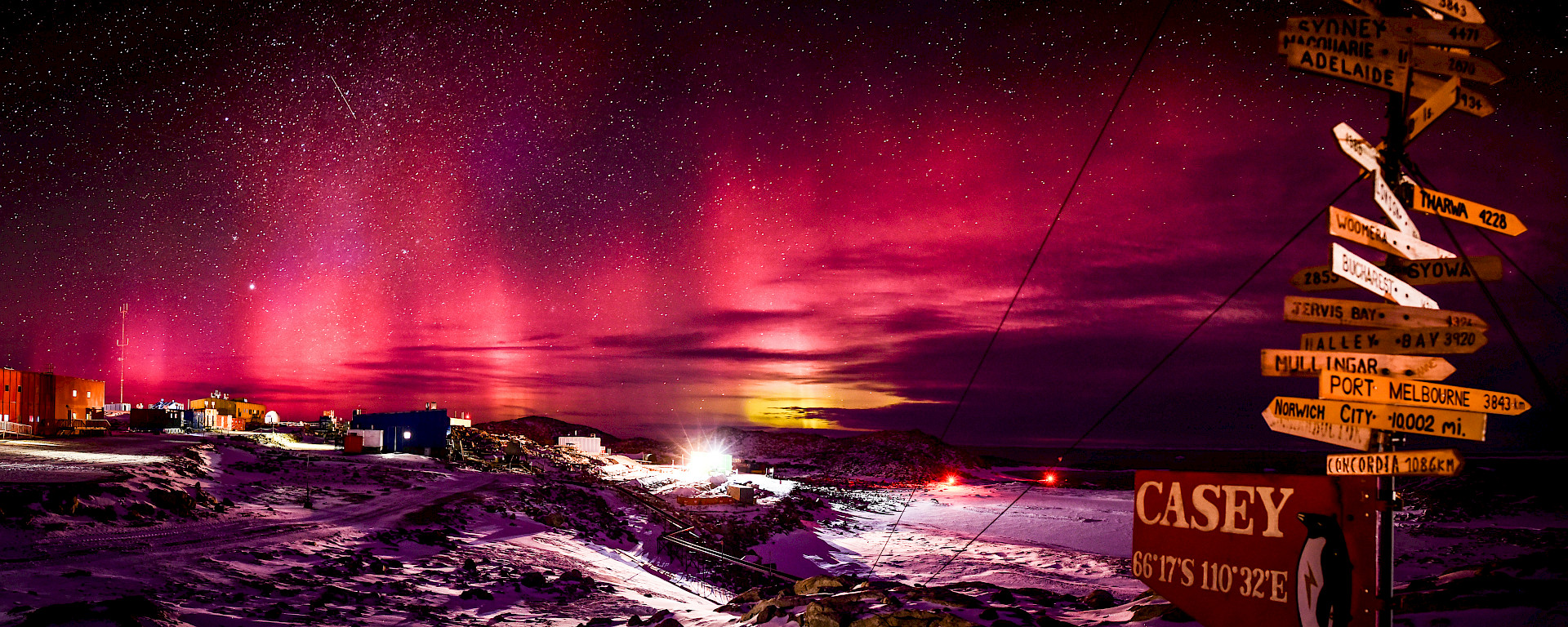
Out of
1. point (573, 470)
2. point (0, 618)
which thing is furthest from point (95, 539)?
point (573, 470)

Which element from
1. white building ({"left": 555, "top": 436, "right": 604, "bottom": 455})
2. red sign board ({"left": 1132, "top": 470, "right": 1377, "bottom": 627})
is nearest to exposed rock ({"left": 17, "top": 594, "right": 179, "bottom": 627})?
red sign board ({"left": 1132, "top": 470, "right": 1377, "bottom": 627})

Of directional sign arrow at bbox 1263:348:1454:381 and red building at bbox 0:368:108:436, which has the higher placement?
directional sign arrow at bbox 1263:348:1454:381

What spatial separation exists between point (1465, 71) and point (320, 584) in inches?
857

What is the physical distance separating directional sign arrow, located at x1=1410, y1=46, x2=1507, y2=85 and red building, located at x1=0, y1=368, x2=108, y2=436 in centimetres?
6658

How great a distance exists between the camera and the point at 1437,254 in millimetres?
5984

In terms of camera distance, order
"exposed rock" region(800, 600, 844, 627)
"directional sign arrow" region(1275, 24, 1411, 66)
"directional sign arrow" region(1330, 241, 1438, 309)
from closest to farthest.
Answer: "directional sign arrow" region(1330, 241, 1438, 309) < "directional sign arrow" region(1275, 24, 1411, 66) < "exposed rock" region(800, 600, 844, 627)

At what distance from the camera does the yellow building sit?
74688 millimetres

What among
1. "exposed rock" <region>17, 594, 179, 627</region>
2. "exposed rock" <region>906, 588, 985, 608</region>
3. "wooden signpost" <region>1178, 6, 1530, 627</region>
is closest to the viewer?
"wooden signpost" <region>1178, 6, 1530, 627</region>

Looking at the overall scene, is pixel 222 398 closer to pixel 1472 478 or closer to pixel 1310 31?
pixel 1310 31

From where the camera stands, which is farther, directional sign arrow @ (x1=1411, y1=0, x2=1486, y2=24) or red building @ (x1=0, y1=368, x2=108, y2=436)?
red building @ (x1=0, y1=368, x2=108, y2=436)

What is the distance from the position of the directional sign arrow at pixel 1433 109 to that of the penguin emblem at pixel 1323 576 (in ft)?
10.2

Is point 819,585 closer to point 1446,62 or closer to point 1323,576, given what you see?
point 1323,576

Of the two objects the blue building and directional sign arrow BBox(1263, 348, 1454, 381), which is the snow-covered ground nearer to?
directional sign arrow BBox(1263, 348, 1454, 381)

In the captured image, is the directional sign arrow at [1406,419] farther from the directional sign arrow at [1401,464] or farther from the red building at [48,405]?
the red building at [48,405]
